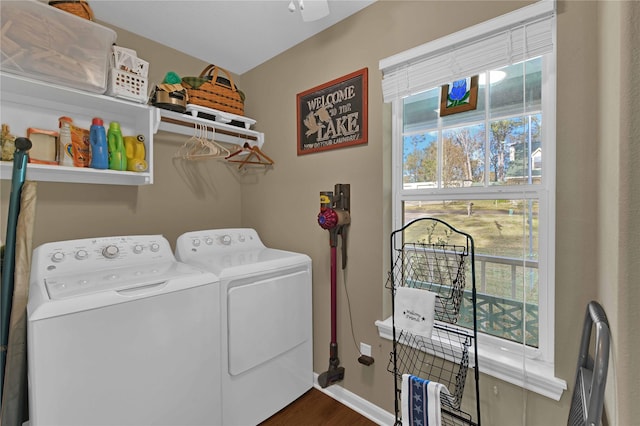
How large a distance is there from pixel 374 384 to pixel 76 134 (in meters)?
2.37

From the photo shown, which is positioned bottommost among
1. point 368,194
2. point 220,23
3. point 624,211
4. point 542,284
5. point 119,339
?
point 119,339

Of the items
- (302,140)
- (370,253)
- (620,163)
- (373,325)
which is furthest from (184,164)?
(620,163)

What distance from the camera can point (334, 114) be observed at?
6.54ft

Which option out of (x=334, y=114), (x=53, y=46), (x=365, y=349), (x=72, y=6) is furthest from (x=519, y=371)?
(x=72, y=6)

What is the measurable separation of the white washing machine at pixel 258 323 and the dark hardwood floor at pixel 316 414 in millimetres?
50

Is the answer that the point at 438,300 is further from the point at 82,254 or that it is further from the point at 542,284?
the point at 82,254

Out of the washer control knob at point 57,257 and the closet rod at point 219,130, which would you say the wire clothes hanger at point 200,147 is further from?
the washer control knob at point 57,257

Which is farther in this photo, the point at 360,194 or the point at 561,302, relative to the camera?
the point at 360,194

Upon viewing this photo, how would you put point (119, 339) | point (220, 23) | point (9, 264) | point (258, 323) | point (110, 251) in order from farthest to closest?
point (220, 23) < point (258, 323) < point (110, 251) < point (119, 339) < point (9, 264)

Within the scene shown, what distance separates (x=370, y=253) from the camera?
72.2 inches

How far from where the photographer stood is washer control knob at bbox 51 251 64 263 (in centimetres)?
144

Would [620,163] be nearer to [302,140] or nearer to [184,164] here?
[302,140]

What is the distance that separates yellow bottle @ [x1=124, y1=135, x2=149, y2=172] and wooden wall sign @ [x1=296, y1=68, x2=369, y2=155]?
3.50 ft

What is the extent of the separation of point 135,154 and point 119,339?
1156 millimetres
